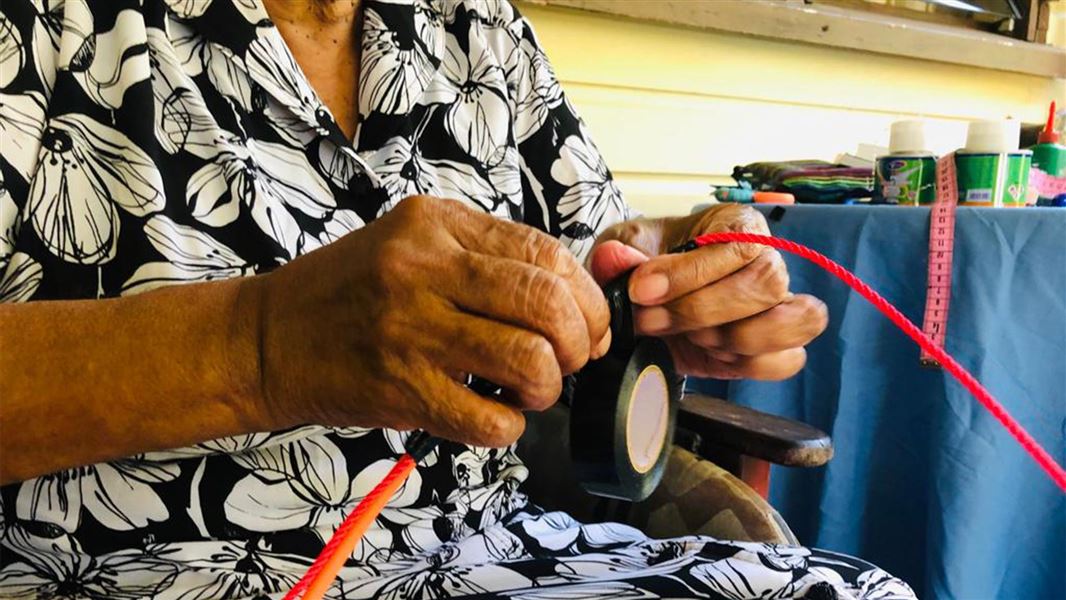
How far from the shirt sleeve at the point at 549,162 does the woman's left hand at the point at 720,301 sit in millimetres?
116

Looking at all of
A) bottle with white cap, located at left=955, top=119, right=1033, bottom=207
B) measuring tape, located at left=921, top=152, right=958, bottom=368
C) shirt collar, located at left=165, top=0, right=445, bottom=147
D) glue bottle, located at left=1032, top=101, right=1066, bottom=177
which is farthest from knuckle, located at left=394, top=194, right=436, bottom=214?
glue bottle, located at left=1032, top=101, right=1066, bottom=177

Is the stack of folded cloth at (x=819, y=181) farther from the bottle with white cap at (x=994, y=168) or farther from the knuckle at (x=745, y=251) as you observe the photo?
the knuckle at (x=745, y=251)

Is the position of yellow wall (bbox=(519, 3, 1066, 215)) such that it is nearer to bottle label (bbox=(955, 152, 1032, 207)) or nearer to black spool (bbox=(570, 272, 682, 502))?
bottle label (bbox=(955, 152, 1032, 207))

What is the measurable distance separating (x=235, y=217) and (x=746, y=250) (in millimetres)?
453

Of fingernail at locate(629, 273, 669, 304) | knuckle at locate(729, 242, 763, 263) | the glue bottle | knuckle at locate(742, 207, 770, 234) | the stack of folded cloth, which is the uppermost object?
the glue bottle

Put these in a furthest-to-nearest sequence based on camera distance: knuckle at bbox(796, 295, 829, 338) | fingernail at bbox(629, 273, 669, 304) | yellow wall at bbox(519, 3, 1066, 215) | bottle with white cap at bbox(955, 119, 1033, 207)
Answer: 1. yellow wall at bbox(519, 3, 1066, 215)
2. bottle with white cap at bbox(955, 119, 1033, 207)
3. knuckle at bbox(796, 295, 829, 338)
4. fingernail at bbox(629, 273, 669, 304)

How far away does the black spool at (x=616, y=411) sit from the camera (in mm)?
553

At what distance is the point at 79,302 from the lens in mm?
509

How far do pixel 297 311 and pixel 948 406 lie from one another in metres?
0.88

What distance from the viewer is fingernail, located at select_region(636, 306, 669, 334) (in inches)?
25.4

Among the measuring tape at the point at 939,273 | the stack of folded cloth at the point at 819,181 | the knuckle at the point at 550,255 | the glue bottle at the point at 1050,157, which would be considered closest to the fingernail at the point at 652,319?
the knuckle at the point at 550,255

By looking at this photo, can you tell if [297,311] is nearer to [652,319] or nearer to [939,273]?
[652,319]

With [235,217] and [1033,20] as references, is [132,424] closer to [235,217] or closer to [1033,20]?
[235,217]

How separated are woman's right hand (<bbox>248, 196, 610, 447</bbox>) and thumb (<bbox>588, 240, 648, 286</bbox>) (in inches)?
7.4
